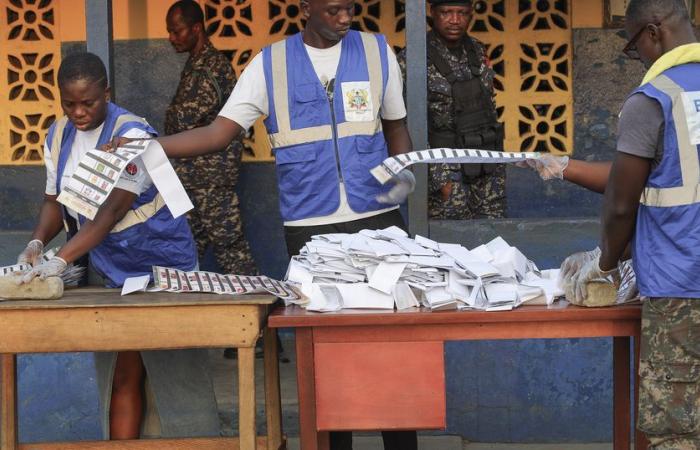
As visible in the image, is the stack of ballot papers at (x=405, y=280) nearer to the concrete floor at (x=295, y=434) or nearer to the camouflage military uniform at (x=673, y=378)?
the camouflage military uniform at (x=673, y=378)

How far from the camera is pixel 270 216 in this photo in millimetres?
6777

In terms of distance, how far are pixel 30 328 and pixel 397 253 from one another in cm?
121

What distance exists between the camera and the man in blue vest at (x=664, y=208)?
129 inches

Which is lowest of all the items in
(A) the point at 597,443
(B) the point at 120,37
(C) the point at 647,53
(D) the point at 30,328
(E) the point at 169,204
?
(A) the point at 597,443

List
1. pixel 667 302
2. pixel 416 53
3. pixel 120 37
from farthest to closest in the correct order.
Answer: pixel 120 37 < pixel 416 53 < pixel 667 302

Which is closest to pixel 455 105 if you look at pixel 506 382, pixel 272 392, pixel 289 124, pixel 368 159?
pixel 506 382

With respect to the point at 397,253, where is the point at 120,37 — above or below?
above

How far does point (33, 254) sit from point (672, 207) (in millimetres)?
2305

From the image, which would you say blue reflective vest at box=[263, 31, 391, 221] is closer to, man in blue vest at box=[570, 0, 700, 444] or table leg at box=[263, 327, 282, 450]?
table leg at box=[263, 327, 282, 450]

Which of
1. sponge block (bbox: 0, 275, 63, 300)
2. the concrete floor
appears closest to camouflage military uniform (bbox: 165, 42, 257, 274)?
the concrete floor

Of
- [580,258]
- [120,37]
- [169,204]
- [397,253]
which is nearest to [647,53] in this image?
[580,258]

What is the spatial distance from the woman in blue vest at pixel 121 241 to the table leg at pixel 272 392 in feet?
0.87

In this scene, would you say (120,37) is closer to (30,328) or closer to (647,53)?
(30,328)

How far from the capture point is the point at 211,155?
634cm
